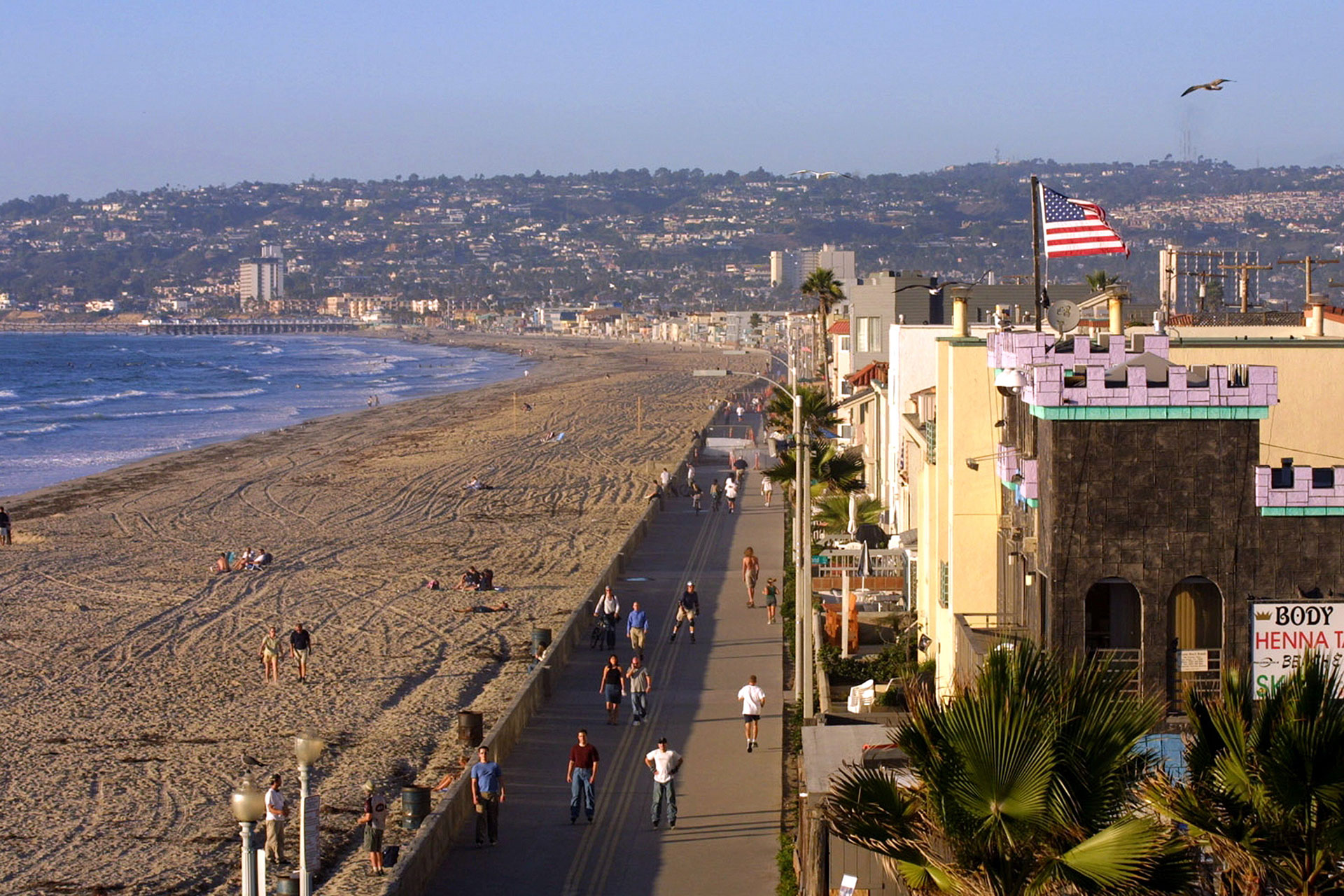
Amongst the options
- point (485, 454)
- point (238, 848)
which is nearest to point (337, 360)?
point (485, 454)

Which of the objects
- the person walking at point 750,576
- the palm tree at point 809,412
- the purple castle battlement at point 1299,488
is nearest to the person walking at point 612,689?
the person walking at point 750,576

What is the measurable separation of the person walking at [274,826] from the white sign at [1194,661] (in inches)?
327

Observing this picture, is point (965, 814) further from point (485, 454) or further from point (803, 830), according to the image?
point (485, 454)

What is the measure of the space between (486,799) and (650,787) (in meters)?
2.47

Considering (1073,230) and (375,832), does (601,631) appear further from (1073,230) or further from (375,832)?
(1073,230)

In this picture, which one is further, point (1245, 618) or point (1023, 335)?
point (1023, 335)

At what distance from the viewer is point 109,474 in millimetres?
50062

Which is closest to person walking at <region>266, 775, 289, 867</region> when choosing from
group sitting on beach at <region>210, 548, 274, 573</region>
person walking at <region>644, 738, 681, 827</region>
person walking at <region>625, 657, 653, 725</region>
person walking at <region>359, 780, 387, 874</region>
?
person walking at <region>359, 780, 387, 874</region>

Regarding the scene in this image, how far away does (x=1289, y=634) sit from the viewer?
10.5 meters

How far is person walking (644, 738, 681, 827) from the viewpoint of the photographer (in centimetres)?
1378

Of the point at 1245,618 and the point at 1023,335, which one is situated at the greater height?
the point at 1023,335

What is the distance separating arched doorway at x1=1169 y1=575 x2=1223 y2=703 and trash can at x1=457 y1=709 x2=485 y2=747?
29.3 feet

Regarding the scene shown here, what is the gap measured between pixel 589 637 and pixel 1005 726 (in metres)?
16.3

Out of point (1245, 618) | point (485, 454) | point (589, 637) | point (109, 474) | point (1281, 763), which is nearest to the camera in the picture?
point (1281, 763)
